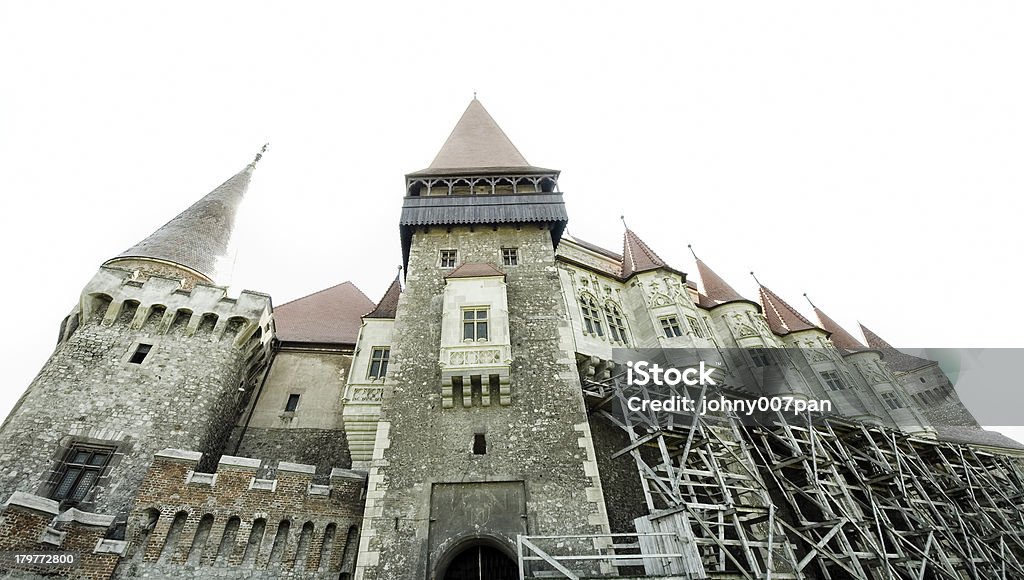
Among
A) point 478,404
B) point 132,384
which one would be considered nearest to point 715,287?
point 478,404

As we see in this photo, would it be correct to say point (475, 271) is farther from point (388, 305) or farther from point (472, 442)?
point (472, 442)

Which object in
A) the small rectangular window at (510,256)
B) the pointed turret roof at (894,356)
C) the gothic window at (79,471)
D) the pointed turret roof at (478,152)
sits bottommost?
the gothic window at (79,471)

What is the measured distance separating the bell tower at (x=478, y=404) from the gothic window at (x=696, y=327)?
4.95 meters

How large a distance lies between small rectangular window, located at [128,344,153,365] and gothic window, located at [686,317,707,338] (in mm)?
17774

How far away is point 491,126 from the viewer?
24359mm

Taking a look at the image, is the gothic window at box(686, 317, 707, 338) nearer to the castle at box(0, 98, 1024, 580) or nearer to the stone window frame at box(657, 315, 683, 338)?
the castle at box(0, 98, 1024, 580)

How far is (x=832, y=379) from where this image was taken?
805 inches

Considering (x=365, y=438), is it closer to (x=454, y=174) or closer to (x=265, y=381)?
(x=265, y=381)

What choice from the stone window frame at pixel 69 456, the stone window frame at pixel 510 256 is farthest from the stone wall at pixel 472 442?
the stone window frame at pixel 69 456

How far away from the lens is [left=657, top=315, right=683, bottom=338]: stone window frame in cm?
1619

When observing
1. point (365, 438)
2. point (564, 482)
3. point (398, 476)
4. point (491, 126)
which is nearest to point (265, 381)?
point (365, 438)

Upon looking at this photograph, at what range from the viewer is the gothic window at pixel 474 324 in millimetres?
13609

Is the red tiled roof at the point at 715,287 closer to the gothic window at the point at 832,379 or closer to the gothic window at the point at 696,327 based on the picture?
the gothic window at the point at 696,327

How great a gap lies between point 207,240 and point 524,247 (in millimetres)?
14067
